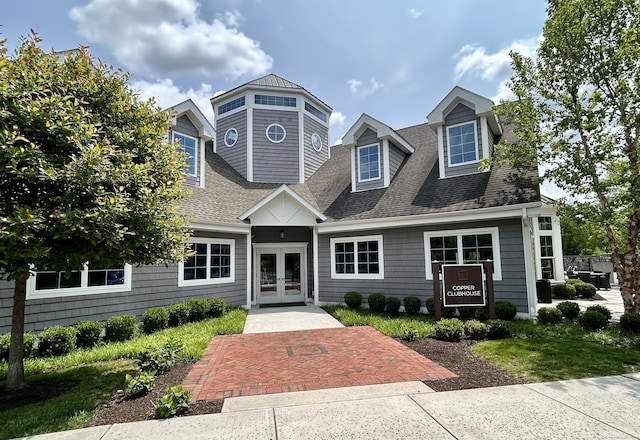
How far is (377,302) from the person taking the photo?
10.8 m

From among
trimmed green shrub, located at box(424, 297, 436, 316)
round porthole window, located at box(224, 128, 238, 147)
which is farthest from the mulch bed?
round porthole window, located at box(224, 128, 238, 147)

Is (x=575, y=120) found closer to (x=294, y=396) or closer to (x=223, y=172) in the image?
(x=294, y=396)

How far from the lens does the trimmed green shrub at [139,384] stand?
463cm

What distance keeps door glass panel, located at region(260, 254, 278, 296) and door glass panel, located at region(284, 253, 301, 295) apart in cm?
45

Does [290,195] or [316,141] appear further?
[316,141]

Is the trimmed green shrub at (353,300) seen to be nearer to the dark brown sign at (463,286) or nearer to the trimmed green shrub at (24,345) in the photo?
the dark brown sign at (463,286)

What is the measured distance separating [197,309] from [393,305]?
5.95 m

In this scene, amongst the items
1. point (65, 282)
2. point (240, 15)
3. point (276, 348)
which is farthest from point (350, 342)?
point (240, 15)

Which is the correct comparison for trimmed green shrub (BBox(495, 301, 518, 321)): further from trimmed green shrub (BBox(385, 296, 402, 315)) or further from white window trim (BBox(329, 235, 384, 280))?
white window trim (BBox(329, 235, 384, 280))

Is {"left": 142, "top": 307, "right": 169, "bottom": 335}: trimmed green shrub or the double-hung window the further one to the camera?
the double-hung window

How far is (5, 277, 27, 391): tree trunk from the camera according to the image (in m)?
4.96

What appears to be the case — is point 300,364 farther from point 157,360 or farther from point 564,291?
point 564,291

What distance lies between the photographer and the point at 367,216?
459 inches

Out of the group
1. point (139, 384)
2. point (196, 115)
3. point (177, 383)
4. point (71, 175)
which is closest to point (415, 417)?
point (177, 383)
